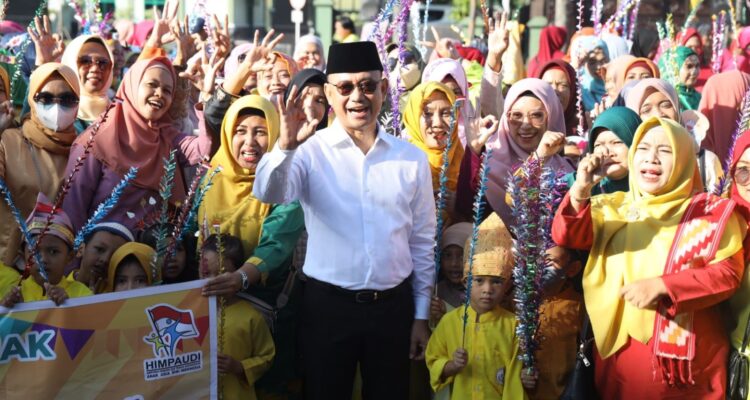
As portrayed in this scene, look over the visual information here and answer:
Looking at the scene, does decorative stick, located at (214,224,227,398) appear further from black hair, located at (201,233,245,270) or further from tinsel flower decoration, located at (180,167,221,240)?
tinsel flower decoration, located at (180,167,221,240)

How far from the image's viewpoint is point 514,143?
5785mm

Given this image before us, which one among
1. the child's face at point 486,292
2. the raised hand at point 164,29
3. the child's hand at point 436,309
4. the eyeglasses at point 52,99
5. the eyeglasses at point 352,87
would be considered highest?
the raised hand at point 164,29

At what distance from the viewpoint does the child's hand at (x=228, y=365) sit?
4996 millimetres

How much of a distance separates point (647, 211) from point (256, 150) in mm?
1960

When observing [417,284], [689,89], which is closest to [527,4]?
[689,89]

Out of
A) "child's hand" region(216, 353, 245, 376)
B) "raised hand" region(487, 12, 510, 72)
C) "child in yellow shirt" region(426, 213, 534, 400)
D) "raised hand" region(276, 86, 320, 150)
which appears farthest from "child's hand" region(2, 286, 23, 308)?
"raised hand" region(487, 12, 510, 72)

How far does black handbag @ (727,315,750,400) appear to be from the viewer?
15.1ft

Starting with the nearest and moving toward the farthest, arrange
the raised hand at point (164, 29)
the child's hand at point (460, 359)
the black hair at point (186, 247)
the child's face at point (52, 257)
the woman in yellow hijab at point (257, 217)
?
the child's hand at point (460, 359) < the child's face at point (52, 257) < the woman in yellow hijab at point (257, 217) < the black hair at point (186, 247) < the raised hand at point (164, 29)

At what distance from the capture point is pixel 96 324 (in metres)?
4.59

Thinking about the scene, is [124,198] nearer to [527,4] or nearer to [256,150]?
[256,150]

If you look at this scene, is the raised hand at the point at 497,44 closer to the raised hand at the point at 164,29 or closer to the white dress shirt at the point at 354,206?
the white dress shirt at the point at 354,206

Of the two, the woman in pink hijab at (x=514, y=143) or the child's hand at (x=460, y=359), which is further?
the woman in pink hijab at (x=514, y=143)

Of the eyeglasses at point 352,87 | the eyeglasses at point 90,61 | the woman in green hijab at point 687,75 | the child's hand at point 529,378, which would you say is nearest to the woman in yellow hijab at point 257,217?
the eyeglasses at point 352,87

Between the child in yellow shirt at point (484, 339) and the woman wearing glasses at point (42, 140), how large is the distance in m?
2.08
